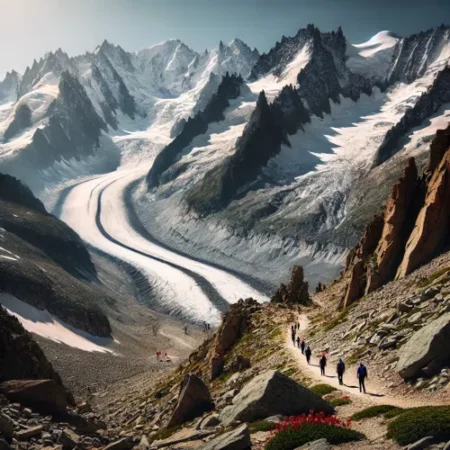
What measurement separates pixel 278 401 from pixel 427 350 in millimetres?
8374

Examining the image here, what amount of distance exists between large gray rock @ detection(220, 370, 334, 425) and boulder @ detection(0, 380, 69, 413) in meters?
12.7

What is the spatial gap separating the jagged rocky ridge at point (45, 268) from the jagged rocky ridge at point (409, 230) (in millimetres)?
71290

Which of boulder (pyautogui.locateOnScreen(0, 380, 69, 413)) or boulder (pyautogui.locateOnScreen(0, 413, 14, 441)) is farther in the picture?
boulder (pyautogui.locateOnScreen(0, 380, 69, 413))

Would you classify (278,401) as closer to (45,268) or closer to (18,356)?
(18,356)

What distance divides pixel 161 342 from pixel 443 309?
329ft

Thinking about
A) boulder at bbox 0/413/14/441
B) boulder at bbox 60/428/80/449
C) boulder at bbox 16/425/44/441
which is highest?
boulder at bbox 0/413/14/441

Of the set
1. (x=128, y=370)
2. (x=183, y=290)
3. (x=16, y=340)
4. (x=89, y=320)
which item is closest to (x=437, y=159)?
(x=16, y=340)

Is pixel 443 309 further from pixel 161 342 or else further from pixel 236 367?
pixel 161 342

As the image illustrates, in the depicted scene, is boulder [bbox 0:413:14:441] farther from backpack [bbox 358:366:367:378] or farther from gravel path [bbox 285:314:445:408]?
backpack [bbox 358:366:367:378]

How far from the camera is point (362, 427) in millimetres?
26531

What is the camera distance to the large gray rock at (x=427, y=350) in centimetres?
2972

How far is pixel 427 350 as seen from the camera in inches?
1185

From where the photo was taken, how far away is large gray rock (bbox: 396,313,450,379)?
29719 millimetres

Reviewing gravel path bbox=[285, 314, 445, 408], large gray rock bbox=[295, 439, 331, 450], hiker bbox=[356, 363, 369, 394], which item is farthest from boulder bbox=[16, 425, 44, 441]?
hiker bbox=[356, 363, 369, 394]
